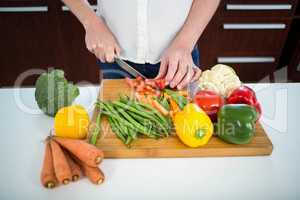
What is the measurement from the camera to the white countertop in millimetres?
786

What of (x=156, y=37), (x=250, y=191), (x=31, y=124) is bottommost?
(x=250, y=191)

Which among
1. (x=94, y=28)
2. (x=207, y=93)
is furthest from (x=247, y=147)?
(x=94, y=28)

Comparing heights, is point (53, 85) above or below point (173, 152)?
above

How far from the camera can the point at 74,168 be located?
31.1 inches

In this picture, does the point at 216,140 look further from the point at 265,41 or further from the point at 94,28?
the point at 265,41

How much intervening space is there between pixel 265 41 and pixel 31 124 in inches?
71.2

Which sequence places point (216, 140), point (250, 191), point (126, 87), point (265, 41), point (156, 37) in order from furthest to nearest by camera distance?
point (265, 41)
point (156, 37)
point (126, 87)
point (216, 140)
point (250, 191)

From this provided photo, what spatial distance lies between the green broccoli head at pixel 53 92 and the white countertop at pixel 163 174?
0.20 ft

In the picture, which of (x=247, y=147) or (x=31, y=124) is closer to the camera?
(x=247, y=147)

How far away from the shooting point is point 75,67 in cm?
230

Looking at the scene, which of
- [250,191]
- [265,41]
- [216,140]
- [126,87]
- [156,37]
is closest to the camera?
[250,191]

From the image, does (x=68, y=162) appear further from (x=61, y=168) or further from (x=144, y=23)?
(x=144, y=23)

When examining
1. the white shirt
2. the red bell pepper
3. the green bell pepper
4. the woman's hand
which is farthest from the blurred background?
the green bell pepper

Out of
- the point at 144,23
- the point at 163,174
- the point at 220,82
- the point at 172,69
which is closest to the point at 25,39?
the point at 144,23
